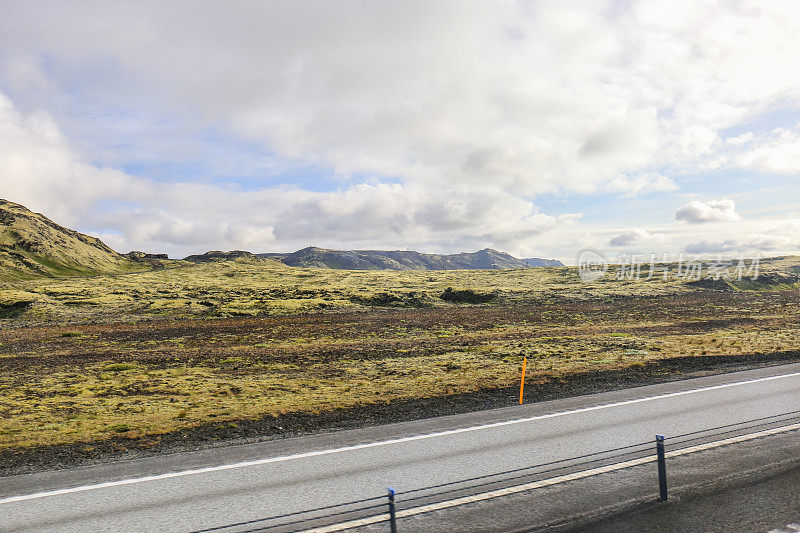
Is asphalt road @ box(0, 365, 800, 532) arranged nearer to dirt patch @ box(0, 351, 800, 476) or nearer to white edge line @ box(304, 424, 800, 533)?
white edge line @ box(304, 424, 800, 533)

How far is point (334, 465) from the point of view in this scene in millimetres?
10156

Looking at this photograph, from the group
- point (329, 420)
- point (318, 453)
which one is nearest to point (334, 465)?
point (318, 453)

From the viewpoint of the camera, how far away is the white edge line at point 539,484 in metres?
7.57

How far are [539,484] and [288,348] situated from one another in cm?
2907

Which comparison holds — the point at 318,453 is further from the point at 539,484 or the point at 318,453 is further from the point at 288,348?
the point at 288,348

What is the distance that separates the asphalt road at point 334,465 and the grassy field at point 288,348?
3.44 meters

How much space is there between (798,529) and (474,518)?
486 cm

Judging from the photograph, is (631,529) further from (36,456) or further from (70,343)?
(70,343)

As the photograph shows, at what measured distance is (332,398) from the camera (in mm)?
18141

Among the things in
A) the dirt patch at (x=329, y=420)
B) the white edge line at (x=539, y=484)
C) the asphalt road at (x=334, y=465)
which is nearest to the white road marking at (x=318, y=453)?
the asphalt road at (x=334, y=465)

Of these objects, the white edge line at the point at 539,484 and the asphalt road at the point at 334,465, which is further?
the asphalt road at the point at 334,465

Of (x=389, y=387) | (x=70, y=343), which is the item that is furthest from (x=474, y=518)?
(x=70, y=343)

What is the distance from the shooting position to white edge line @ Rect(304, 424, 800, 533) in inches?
298

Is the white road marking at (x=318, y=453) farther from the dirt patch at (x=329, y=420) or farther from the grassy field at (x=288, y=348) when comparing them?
the grassy field at (x=288, y=348)
